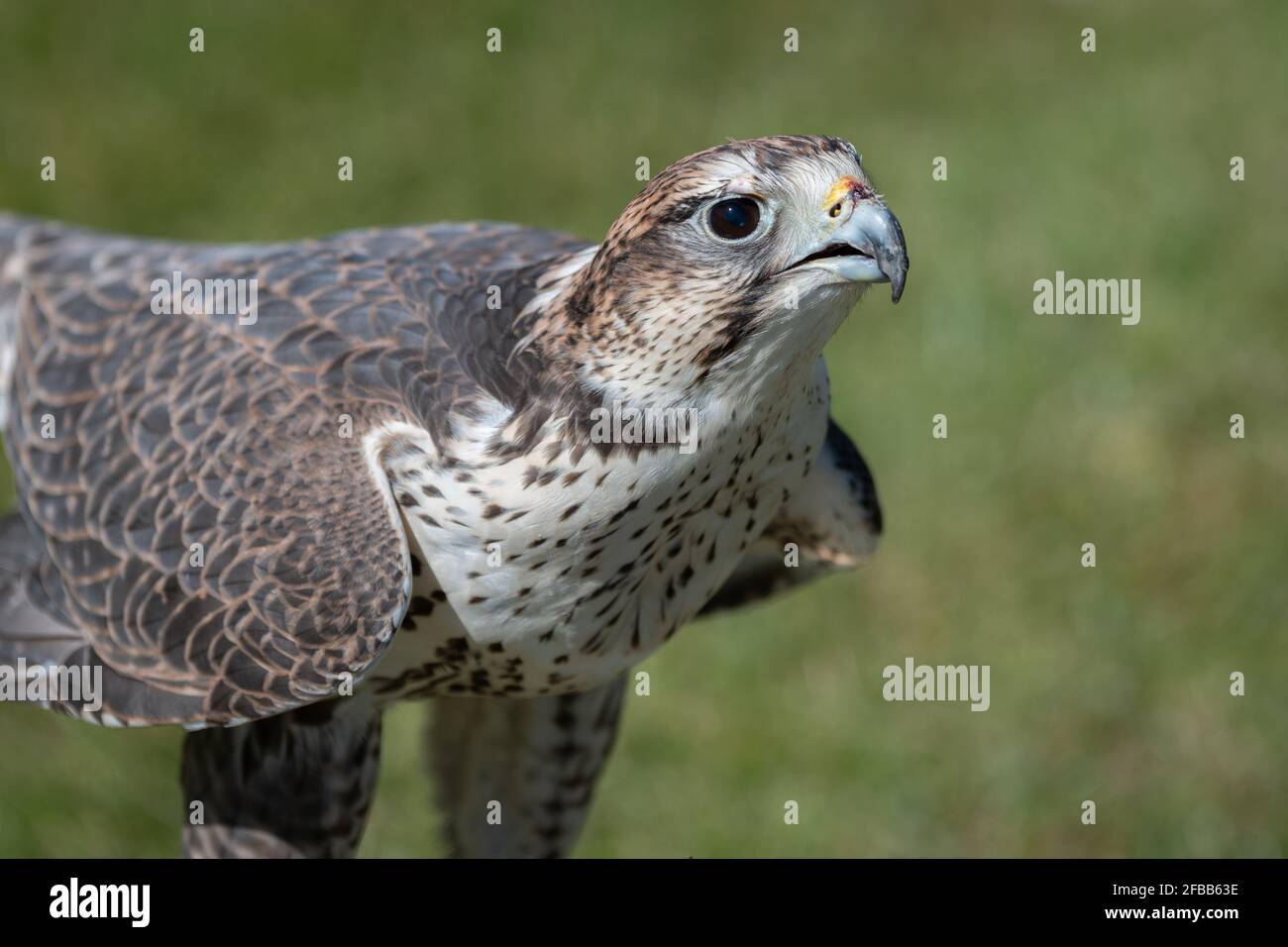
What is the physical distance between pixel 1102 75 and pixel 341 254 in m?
6.54

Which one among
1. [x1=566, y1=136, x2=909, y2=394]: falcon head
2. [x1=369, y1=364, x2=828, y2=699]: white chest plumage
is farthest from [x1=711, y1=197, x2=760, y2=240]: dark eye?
[x1=369, y1=364, x2=828, y2=699]: white chest plumage

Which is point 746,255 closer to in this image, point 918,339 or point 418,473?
point 418,473

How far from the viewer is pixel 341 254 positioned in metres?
3.75

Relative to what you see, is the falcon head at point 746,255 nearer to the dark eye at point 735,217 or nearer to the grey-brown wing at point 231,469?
the dark eye at point 735,217

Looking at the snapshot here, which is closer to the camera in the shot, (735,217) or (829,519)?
(735,217)

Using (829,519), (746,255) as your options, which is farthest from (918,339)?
(746,255)

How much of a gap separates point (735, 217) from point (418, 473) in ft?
2.66

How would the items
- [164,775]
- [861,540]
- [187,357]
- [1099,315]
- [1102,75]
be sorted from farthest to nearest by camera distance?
[1102,75]
[1099,315]
[164,775]
[861,540]
[187,357]

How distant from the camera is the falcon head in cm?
282

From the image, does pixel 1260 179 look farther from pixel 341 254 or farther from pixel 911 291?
pixel 341 254

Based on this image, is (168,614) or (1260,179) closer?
(168,614)

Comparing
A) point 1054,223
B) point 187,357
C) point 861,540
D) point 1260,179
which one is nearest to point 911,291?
point 1054,223

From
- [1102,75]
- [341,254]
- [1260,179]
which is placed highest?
[1102,75]

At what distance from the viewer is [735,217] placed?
112 inches
